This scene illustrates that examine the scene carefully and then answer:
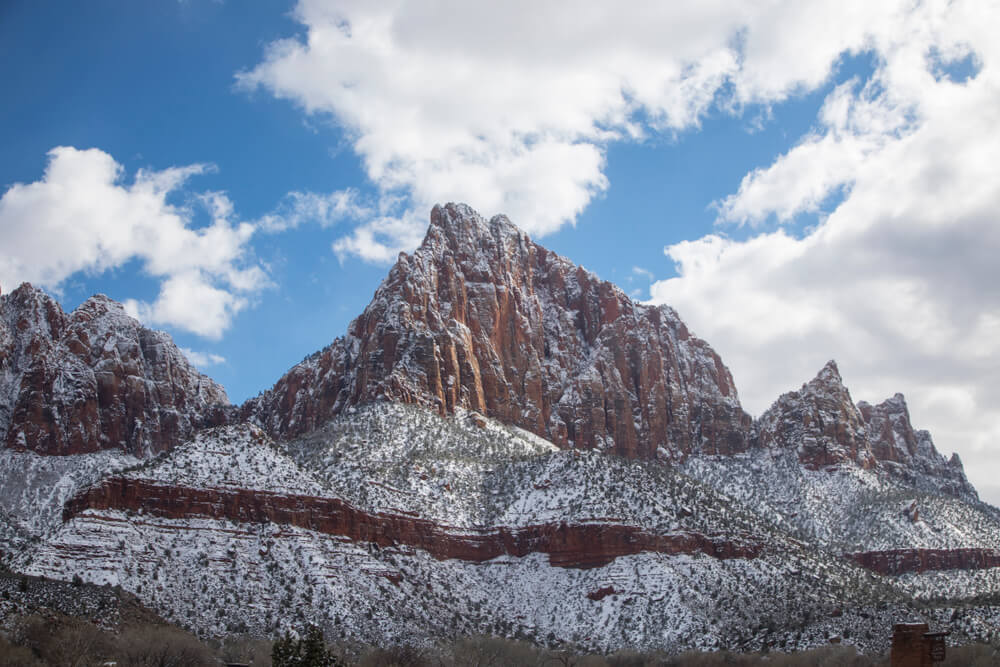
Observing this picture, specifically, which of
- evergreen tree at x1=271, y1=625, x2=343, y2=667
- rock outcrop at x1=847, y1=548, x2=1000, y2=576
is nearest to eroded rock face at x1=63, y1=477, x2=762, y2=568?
rock outcrop at x1=847, y1=548, x2=1000, y2=576

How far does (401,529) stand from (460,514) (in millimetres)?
11300

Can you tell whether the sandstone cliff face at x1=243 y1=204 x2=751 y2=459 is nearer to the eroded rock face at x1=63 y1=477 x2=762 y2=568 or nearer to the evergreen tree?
the eroded rock face at x1=63 y1=477 x2=762 y2=568

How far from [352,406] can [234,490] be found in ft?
169

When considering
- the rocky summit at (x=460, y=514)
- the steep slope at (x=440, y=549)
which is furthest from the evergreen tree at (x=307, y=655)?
the steep slope at (x=440, y=549)

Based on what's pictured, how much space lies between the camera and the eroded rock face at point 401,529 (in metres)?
110

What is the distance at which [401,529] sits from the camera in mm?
128250

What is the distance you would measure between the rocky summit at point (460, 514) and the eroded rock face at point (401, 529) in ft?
0.83

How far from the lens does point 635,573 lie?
411ft

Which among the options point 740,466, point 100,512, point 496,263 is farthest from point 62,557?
point 740,466

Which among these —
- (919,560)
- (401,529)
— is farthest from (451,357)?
(919,560)

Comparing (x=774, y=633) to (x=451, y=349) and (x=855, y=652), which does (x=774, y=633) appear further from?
(x=451, y=349)

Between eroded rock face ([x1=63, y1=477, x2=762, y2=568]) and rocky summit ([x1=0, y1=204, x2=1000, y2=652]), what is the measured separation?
251mm

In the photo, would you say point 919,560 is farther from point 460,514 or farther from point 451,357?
point 451,357

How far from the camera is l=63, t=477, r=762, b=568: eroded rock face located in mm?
110312
